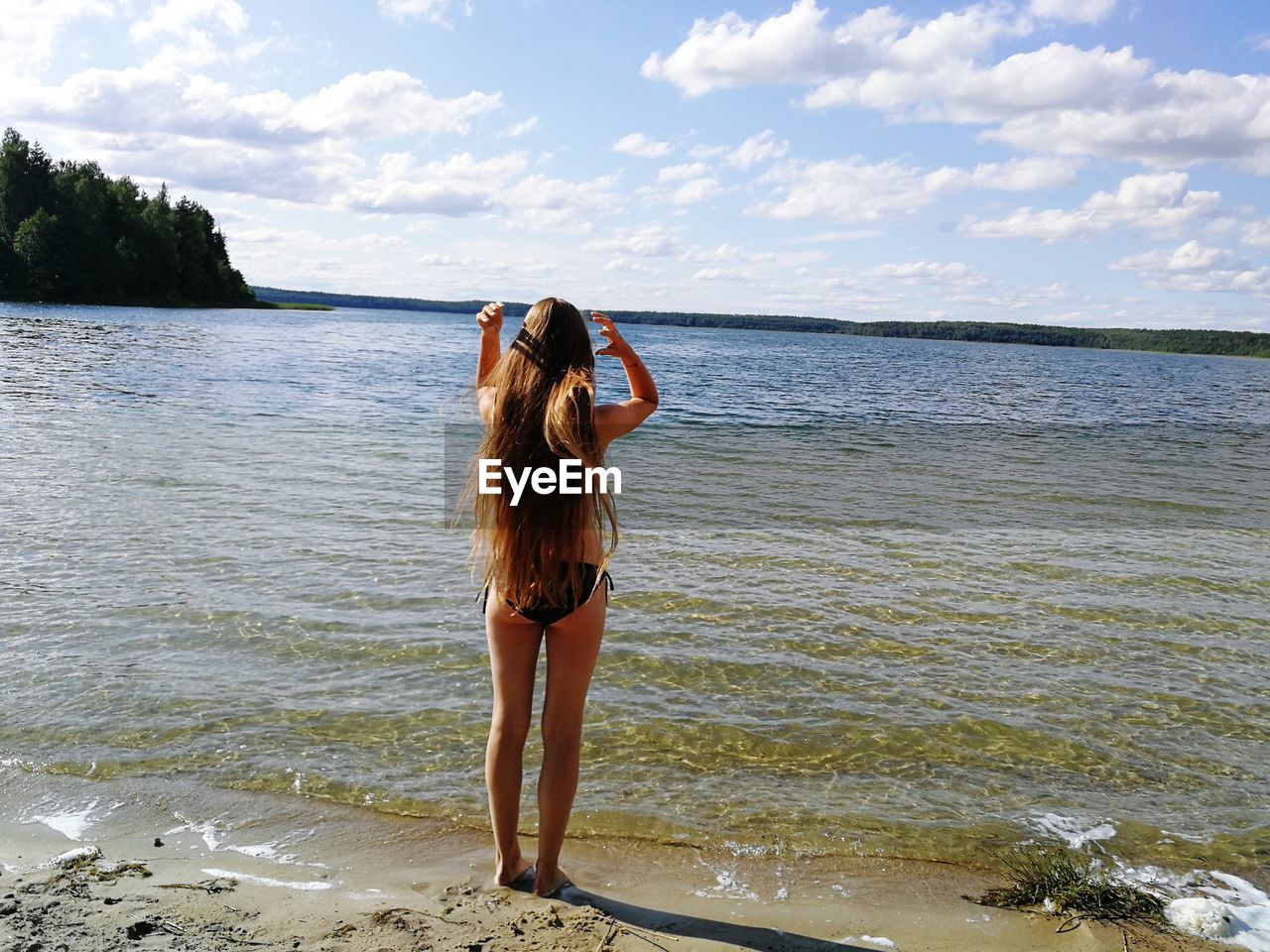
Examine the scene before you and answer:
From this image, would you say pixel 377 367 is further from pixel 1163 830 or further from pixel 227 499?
pixel 1163 830

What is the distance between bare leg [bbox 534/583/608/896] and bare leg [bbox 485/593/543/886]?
0.09 meters

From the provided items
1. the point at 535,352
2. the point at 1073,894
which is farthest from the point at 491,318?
the point at 1073,894

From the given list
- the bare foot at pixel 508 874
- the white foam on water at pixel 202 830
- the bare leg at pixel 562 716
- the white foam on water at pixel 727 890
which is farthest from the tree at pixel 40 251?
the white foam on water at pixel 727 890

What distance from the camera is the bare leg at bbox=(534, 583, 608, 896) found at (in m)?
3.69

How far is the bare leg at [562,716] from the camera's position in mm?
3686

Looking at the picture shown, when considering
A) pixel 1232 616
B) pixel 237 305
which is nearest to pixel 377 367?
pixel 1232 616

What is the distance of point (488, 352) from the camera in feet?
13.1

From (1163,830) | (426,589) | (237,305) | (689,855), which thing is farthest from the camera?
(237,305)

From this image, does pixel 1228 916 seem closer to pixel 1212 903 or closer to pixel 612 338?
pixel 1212 903

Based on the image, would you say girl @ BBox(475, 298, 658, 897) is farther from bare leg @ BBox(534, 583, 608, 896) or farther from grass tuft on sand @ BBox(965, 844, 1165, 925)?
grass tuft on sand @ BBox(965, 844, 1165, 925)

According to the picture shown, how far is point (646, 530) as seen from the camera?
11.5 meters

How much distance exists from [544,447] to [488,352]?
65 centimetres

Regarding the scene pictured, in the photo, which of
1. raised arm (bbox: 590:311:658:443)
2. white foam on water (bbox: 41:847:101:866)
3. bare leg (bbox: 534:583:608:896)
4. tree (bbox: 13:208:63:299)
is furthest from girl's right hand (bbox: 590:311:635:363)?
tree (bbox: 13:208:63:299)

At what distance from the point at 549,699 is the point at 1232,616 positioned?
26.1 feet
